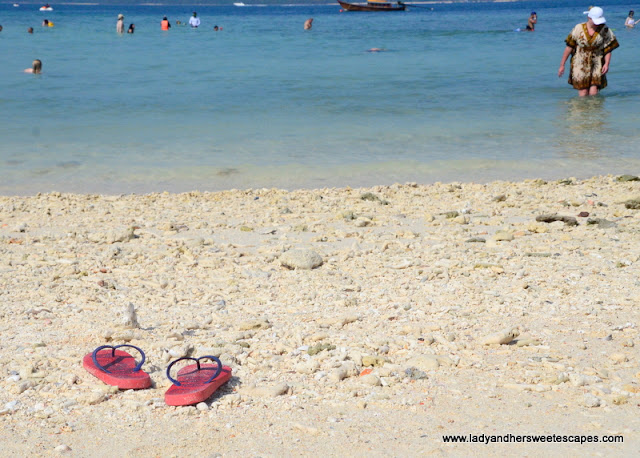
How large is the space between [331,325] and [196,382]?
1.00 metres

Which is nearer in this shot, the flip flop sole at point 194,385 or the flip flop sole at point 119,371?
the flip flop sole at point 194,385

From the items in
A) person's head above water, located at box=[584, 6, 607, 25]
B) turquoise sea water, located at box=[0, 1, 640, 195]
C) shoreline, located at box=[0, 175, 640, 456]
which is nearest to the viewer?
shoreline, located at box=[0, 175, 640, 456]

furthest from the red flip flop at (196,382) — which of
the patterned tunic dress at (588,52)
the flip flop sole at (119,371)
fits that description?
the patterned tunic dress at (588,52)

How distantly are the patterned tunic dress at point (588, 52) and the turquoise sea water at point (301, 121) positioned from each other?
2.30 feet

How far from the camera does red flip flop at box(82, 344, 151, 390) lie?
3125mm

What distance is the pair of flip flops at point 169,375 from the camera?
3.00 meters

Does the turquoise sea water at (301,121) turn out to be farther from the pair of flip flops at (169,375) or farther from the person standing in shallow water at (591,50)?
the pair of flip flops at (169,375)

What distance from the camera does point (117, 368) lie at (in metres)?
3.24

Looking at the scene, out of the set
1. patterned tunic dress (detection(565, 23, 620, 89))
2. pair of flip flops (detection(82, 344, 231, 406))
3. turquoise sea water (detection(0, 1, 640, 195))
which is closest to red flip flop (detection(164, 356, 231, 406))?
pair of flip flops (detection(82, 344, 231, 406))

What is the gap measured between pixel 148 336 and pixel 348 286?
4.56 ft

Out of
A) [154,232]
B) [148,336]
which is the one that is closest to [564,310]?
[148,336]

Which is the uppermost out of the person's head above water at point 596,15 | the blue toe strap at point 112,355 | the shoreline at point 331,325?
the person's head above water at point 596,15

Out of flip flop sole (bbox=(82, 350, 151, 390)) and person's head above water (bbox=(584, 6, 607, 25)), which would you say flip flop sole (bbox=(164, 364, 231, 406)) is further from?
person's head above water (bbox=(584, 6, 607, 25))

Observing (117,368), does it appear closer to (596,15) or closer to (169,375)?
(169,375)
